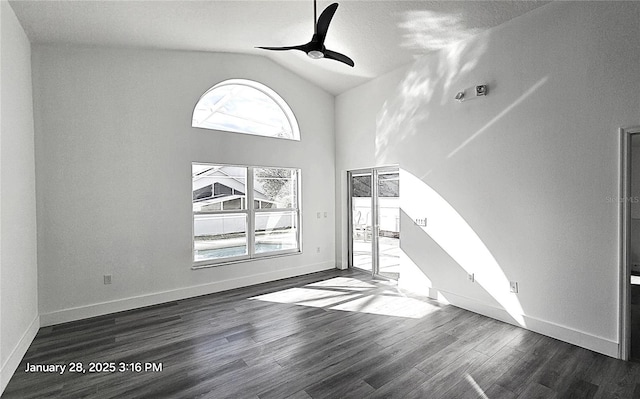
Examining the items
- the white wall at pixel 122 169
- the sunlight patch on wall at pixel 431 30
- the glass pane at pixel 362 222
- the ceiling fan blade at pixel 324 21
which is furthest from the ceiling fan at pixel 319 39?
the glass pane at pixel 362 222

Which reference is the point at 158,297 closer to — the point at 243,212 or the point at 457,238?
the point at 243,212

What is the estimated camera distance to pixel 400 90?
4734 millimetres

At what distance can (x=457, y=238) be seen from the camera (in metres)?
3.98

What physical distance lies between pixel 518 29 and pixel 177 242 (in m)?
5.03

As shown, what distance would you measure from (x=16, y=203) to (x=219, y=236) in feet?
8.00

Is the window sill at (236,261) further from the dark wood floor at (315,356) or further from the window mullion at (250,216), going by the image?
the dark wood floor at (315,356)

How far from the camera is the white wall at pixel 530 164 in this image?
2768 millimetres

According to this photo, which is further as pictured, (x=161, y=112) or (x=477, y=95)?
(x=161, y=112)

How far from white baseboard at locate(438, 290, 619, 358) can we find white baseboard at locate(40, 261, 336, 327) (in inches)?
111

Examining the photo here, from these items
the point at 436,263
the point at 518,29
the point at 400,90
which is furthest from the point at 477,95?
the point at 436,263

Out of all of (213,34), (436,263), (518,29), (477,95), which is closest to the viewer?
(518,29)

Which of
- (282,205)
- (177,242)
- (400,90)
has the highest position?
(400,90)

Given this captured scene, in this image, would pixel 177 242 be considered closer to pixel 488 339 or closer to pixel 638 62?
pixel 488 339

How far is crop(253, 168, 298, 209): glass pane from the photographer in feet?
17.4
